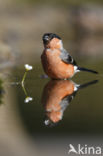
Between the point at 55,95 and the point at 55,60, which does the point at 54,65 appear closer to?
the point at 55,60

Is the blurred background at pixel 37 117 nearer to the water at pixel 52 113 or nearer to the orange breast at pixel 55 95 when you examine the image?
the water at pixel 52 113

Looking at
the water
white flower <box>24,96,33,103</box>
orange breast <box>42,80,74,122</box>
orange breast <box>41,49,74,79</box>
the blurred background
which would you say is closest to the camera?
the blurred background

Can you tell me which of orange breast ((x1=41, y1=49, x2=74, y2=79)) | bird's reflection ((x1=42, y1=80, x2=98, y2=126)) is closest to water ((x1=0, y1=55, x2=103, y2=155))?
bird's reflection ((x1=42, y1=80, x2=98, y2=126))

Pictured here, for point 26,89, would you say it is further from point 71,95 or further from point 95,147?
point 95,147

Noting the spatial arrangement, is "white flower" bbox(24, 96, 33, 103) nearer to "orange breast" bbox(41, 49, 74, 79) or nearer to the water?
the water

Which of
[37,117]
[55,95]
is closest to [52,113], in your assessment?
[37,117]

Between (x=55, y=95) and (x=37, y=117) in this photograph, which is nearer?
(x=37, y=117)
